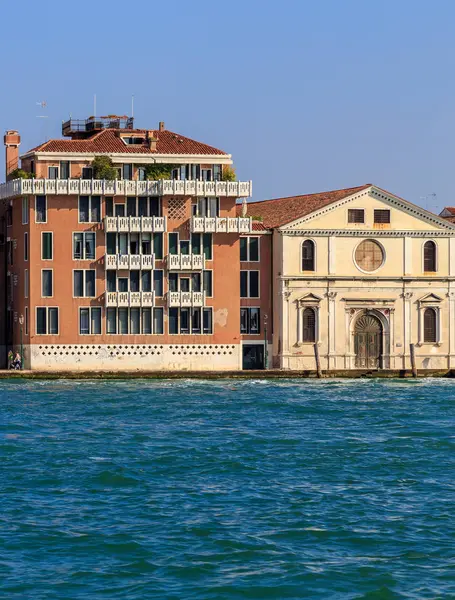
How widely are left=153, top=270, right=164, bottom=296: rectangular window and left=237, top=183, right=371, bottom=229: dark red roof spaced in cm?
625

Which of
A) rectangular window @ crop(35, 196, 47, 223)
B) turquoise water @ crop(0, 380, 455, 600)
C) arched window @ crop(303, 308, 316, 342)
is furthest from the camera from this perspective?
arched window @ crop(303, 308, 316, 342)

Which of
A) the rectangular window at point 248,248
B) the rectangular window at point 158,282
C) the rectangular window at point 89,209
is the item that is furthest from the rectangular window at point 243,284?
the rectangular window at point 89,209

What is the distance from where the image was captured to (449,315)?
77000 millimetres

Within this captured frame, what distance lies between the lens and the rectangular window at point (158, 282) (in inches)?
2862

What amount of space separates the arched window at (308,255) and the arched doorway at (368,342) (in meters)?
3.50

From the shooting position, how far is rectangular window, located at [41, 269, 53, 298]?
72.0m

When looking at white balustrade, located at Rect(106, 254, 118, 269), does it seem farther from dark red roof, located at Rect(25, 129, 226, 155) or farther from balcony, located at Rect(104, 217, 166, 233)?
dark red roof, located at Rect(25, 129, 226, 155)

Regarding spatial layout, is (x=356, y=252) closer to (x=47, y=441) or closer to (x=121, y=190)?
(x=121, y=190)

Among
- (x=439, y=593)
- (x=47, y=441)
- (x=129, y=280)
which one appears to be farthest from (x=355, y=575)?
(x=129, y=280)

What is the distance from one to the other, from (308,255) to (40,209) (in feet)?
42.1

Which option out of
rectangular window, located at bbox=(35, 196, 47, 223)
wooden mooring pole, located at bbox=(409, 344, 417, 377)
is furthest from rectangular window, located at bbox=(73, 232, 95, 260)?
wooden mooring pole, located at bbox=(409, 344, 417, 377)

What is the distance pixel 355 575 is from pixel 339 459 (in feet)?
45.7

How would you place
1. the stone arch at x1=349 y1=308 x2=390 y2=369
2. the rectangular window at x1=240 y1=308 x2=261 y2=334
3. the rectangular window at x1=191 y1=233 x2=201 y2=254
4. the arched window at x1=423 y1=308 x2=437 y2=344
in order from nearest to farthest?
the rectangular window at x1=191 y1=233 x2=201 y2=254
the rectangular window at x1=240 y1=308 x2=261 y2=334
the stone arch at x1=349 y1=308 x2=390 y2=369
the arched window at x1=423 y1=308 x2=437 y2=344

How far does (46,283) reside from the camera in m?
72.1
